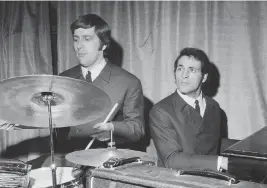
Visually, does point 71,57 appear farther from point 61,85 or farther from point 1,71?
point 61,85

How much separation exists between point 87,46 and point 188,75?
0.80 meters

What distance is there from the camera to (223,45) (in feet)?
9.04

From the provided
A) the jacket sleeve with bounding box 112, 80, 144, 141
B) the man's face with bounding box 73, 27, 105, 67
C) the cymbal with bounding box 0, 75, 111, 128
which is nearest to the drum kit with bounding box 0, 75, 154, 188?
the cymbal with bounding box 0, 75, 111, 128

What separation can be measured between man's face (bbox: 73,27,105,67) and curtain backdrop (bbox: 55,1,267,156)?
66 centimetres

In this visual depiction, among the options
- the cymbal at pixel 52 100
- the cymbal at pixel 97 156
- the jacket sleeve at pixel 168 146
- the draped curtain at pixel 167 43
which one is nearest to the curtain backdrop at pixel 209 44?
the draped curtain at pixel 167 43

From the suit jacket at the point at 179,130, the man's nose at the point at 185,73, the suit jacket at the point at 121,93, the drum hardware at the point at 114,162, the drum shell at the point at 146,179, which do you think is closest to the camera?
the drum shell at the point at 146,179

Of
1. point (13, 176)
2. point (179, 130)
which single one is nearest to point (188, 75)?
point (179, 130)

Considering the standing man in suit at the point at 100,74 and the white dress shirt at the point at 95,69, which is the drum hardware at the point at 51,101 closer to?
the standing man in suit at the point at 100,74

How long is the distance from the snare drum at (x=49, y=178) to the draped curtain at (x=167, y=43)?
143 cm

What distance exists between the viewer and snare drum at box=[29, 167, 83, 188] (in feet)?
4.74

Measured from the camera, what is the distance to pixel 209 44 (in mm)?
2799

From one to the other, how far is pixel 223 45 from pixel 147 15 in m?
0.77

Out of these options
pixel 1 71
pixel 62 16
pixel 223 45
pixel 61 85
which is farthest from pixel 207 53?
pixel 1 71

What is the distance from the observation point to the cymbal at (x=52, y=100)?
132 cm
